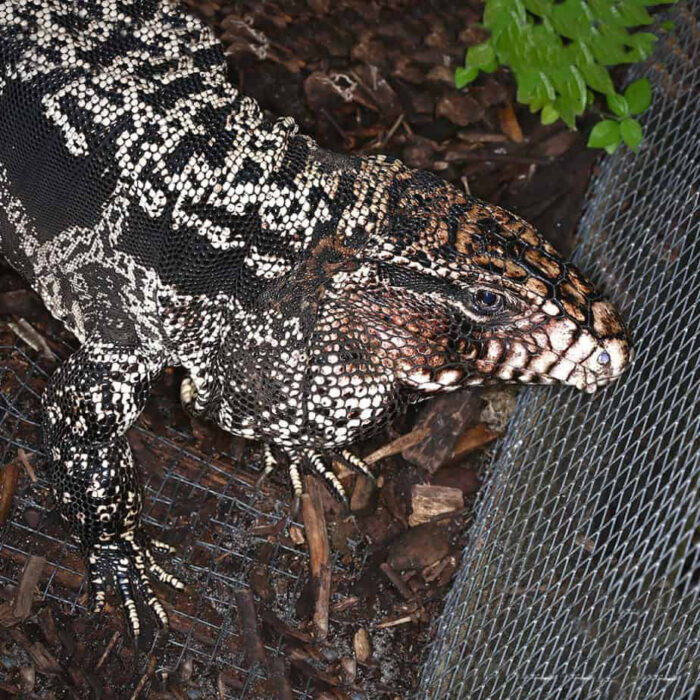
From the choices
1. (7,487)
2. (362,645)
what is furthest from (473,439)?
(7,487)

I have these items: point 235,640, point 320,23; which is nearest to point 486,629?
point 235,640

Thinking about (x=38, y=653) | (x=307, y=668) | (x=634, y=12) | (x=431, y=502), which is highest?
(x=634, y=12)

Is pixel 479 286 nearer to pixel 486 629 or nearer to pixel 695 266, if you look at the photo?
pixel 695 266

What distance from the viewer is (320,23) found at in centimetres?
556

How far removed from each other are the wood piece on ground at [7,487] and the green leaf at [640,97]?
12.5 feet

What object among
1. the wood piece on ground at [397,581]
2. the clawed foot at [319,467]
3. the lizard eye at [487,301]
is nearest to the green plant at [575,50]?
the lizard eye at [487,301]

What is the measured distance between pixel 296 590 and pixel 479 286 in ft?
6.18

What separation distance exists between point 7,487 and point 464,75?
334cm

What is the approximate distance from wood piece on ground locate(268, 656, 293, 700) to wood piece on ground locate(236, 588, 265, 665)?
66 millimetres

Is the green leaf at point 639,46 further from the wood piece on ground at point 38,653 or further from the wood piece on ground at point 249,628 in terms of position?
the wood piece on ground at point 38,653

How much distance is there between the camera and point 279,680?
428 centimetres

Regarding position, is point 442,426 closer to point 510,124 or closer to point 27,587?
point 510,124

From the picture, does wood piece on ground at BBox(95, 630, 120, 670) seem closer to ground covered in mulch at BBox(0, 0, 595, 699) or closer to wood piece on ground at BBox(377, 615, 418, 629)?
ground covered in mulch at BBox(0, 0, 595, 699)

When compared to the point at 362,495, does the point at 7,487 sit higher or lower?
lower
